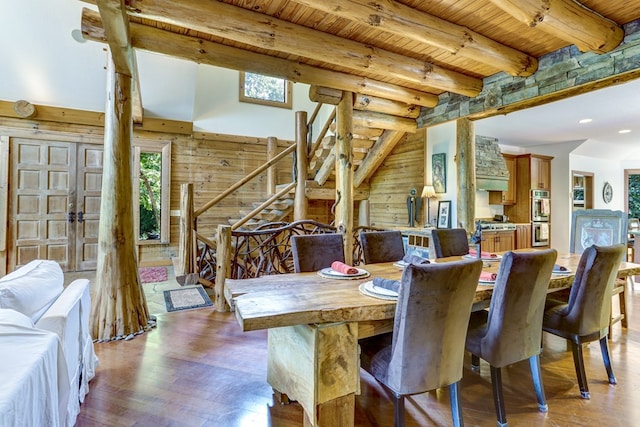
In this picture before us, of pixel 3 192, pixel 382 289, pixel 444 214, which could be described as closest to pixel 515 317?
pixel 382 289

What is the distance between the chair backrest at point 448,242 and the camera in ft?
9.59

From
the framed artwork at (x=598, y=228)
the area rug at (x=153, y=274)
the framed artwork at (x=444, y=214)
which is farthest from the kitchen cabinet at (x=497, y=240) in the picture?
the area rug at (x=153, y=274)

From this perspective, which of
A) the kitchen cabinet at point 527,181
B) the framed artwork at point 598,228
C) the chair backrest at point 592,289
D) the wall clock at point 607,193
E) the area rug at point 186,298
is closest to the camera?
the chair backrest at point 592,289

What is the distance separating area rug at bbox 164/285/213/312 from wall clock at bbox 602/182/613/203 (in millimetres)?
8806

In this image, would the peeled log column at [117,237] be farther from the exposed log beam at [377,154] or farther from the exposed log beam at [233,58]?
the exposed log beam at [377,154]

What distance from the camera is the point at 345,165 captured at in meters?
4.02

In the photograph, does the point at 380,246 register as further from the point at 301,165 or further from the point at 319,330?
the point at 301,165

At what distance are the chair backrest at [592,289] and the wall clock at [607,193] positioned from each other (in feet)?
23.1

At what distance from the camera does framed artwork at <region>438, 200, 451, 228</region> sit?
5.33 meters

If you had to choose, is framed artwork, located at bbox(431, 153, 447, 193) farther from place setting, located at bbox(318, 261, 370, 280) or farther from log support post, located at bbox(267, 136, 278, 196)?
place setting, located at bbox(318, 261, 370, 280)

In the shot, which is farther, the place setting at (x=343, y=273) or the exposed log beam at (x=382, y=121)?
the exposed log beam at (x=382, y=121)

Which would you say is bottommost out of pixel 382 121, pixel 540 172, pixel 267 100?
pixel 540 172

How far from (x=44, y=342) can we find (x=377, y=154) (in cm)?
548

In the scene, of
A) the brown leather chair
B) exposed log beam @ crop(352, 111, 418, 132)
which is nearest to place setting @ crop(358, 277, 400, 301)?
the brown leather chair
